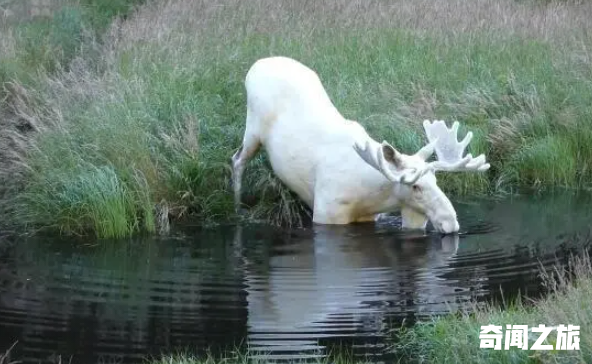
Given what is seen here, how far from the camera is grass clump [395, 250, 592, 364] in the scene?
19.6ft

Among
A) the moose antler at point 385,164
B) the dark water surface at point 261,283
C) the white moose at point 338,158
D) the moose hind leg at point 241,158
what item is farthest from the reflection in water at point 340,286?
the moose hind leg at point 241,158

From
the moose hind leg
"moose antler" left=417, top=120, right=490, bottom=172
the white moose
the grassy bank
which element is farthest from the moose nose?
the moose hind leg

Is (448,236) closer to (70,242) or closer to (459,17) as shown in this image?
(70,242)

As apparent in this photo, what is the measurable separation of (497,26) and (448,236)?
599cm

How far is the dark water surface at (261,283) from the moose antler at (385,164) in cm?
59

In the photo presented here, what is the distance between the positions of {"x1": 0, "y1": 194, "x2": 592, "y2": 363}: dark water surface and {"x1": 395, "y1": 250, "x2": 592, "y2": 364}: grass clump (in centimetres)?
26

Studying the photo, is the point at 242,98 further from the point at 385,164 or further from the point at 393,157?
the point at 385,164

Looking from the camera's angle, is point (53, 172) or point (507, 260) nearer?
point (507, 260)

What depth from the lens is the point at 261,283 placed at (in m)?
8.62

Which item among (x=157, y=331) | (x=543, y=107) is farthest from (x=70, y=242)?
(x=543, y=107)

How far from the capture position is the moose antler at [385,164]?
966cm

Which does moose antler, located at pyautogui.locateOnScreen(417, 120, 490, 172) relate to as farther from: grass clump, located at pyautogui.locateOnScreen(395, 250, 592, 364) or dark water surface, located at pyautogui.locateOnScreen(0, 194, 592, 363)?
grass clump, located at pyautogui.locateOnScreen(395, 250, 592, 364)

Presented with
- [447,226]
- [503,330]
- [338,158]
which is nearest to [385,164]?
[338,158]

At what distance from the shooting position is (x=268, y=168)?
11469 millimetres
